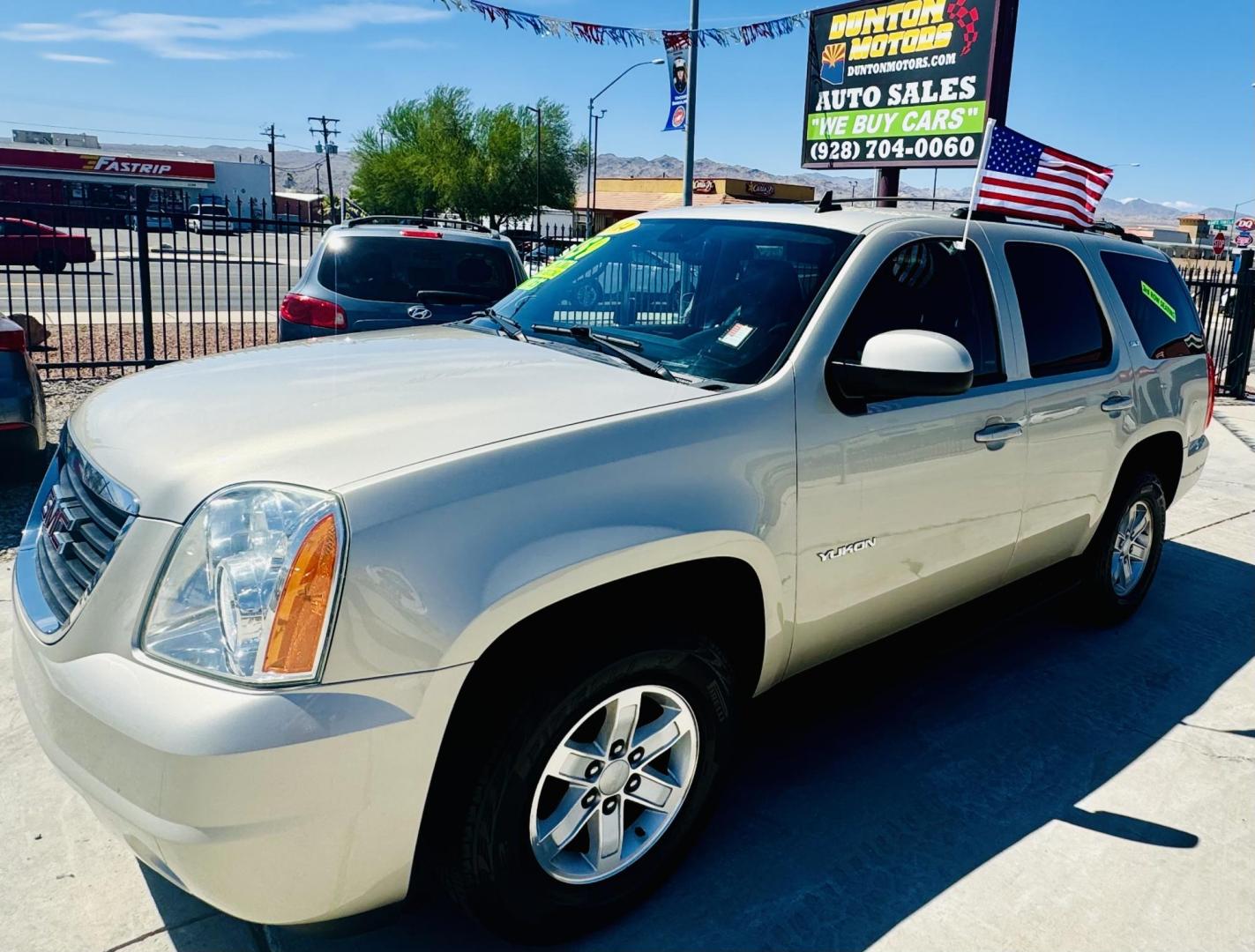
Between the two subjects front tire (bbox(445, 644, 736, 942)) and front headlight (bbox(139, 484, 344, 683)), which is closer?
front headlight (bbox(139, 484, 344, 683))

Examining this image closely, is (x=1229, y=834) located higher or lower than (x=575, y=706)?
lower

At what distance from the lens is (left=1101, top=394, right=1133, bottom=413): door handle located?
423cm

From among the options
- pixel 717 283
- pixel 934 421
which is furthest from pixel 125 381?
pixel 934 421

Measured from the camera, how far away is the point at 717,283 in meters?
3.42

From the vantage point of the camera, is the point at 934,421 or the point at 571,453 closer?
the point at 571,453

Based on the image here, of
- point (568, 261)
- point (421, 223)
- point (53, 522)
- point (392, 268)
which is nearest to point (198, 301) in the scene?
point (421, 223)

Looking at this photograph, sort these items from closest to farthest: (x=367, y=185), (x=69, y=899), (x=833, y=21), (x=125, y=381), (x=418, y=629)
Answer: (x=418, y=629) → (x=69, y=899) → (x=125, y=381) → (x=833, y=21) → (x=367, y=185)

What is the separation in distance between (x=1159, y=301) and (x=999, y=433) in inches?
74.6

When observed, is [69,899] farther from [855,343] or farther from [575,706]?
[855,343]

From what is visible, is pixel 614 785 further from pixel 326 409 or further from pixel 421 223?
pixel 421 223

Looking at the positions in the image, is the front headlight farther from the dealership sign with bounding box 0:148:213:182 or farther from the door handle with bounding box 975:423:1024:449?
the dealership sign with bounding box 0:148:213:182

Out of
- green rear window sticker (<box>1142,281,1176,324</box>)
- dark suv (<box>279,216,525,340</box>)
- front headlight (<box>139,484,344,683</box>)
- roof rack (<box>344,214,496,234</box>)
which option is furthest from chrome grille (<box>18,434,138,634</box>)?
roof rack (<box>344,214,496,234</box>)

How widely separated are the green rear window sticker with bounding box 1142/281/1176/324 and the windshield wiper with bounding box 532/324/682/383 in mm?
2897

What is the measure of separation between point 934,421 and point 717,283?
0.84m
